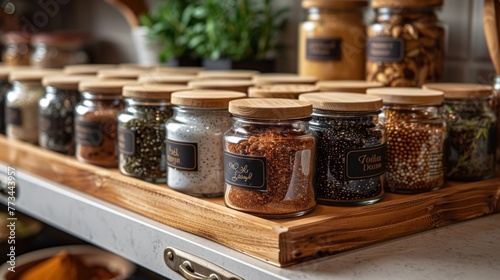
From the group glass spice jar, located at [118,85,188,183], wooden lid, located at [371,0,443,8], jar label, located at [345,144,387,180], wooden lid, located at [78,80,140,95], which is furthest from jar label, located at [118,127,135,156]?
wooden lid, located at [371,0,443,8]

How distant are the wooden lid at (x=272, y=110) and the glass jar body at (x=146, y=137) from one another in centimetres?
19

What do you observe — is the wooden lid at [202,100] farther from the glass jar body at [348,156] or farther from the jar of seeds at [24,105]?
the jar of seeds at [24,105]

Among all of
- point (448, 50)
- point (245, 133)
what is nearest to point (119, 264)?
point (245, 133)

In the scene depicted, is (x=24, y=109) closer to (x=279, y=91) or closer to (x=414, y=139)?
(x=279, y=91)

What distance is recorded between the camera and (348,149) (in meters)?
0.80

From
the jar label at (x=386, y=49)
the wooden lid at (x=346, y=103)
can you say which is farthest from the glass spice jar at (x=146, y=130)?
the jar label at (x=386, y=49)

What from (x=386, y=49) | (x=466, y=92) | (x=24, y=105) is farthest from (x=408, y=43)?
(x=24, y=105)

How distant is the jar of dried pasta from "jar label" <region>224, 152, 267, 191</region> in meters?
0.42

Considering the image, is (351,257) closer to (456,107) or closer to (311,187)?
(311,187)

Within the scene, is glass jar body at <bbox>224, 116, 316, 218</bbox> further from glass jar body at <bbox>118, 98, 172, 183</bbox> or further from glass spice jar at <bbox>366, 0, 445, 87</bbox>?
glass spice jar at <bbox>366, 0, 445, 87</bbox>

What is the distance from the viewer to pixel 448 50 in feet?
3.91

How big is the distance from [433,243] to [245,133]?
0.90 feet

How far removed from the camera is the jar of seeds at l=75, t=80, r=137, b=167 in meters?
1.08

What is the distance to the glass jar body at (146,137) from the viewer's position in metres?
0.97
